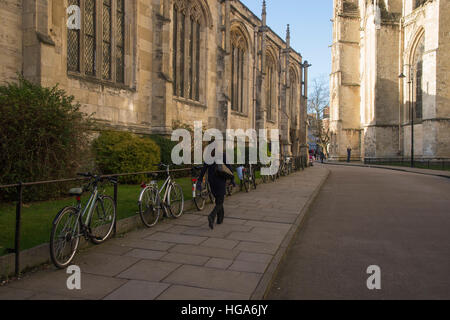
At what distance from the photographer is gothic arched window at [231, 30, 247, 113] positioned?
23.7m

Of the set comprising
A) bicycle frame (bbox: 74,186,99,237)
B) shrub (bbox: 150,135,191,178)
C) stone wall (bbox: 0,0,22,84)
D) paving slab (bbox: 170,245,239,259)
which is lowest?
paving slab (bbox: 170,245,239,259)

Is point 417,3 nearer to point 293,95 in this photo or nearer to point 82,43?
point 293,95

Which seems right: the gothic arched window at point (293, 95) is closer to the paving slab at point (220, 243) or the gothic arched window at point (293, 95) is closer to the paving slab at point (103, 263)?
the paving slab at point (220, 243)

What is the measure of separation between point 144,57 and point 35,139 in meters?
8.02

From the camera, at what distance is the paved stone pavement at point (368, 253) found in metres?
3.84

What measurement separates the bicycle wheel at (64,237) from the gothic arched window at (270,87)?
86.2ft

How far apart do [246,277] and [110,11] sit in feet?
38.8

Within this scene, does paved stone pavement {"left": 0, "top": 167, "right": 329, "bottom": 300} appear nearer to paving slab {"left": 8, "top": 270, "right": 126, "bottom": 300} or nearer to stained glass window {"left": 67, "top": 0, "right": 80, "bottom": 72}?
paving slab {"left": 8, "top": 270, "right": 126, "bottom": 300}

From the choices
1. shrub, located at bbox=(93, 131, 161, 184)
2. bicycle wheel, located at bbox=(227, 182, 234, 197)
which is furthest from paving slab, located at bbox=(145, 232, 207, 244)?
bicycle wheel, located at bbox=(227, 182, 234, 197)

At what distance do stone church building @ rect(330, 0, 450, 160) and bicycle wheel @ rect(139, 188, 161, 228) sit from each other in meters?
27.2

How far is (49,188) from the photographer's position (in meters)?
7.38

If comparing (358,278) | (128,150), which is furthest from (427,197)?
(128,150)

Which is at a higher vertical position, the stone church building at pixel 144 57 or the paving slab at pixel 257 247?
the stone church building at pixel 144 57

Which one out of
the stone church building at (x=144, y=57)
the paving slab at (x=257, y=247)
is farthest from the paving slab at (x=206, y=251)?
the stone church building at (x=144, y=57)
